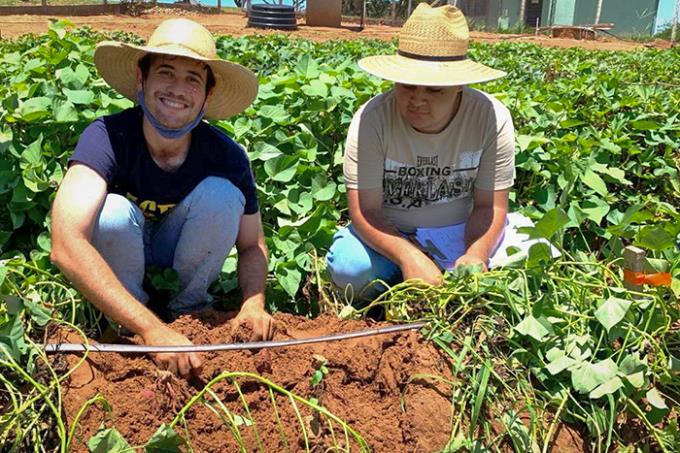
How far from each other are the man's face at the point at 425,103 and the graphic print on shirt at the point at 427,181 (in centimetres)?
14

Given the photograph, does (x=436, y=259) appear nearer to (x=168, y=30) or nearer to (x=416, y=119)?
(x=416, y=119)

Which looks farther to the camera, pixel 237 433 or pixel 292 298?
pixel 292 298

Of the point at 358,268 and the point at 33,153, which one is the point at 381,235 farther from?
the point at 33,153

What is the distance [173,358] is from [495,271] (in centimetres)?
88

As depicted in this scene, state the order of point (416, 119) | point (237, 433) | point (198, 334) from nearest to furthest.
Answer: point (237, 433)
point (198, 334)
point (416, 119)

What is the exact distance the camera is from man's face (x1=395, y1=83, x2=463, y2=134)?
222 centimetres

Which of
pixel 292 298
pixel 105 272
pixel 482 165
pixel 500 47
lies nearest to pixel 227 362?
pixel 105 272

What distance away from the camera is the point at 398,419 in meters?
1.77

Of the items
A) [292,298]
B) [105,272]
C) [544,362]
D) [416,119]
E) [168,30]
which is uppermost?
[168,30]

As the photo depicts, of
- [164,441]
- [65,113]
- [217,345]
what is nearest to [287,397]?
[217,345]

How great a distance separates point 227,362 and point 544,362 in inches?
30.3

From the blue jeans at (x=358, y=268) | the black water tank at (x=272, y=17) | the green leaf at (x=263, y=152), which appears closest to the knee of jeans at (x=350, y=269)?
the blue jeans at (x=358, y=268)

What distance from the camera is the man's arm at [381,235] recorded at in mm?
2199

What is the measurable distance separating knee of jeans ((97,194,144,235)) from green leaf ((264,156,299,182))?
769 millimetres
